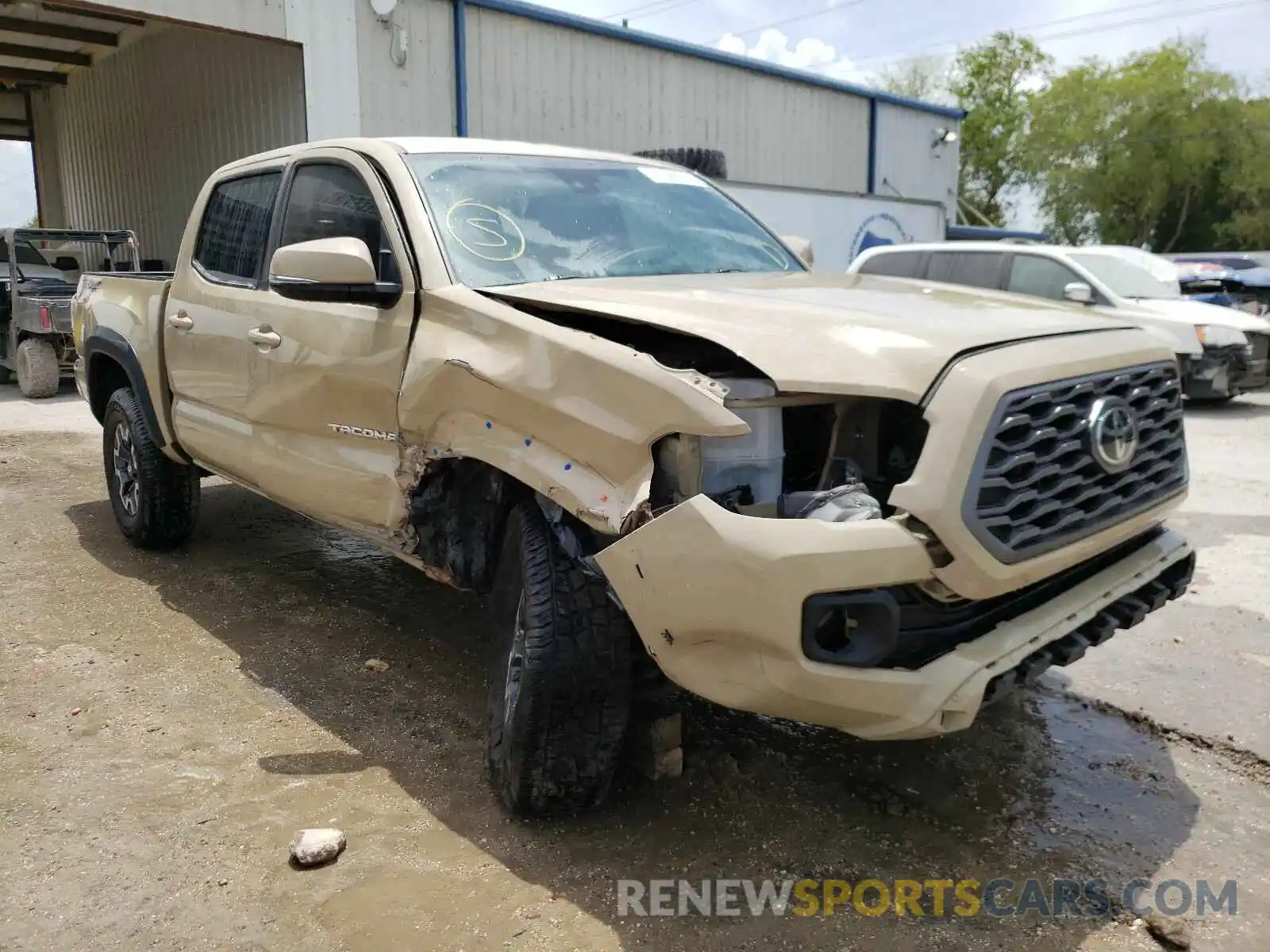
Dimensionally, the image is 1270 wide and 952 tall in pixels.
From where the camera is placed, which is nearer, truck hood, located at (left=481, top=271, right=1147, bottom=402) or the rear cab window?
truck hood, located at (left=481, top=271, right=1147, bottom=402)

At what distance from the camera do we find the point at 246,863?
2.80 m

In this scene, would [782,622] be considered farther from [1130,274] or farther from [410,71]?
[410,71]

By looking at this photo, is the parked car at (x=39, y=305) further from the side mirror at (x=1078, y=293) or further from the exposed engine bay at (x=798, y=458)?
the exposed engine bay at (x=798, y=458)

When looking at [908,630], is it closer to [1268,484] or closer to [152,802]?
[152,802]

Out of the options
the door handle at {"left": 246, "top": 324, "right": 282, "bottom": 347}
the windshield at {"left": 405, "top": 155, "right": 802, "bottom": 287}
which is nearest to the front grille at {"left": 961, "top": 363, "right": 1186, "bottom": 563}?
the windshield at {"left": 405, "top": 155, "right": 802, "bottom": 287}

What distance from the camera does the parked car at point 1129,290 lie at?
10297mm

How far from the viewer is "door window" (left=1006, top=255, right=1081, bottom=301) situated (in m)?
10.4

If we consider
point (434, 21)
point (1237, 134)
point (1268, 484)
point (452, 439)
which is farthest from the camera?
point (1237, 134)

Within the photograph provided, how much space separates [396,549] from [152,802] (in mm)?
1048

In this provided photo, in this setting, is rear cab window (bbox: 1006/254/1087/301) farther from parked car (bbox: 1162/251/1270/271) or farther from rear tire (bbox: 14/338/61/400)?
parked car (bbox: 1162/251/1270/271)

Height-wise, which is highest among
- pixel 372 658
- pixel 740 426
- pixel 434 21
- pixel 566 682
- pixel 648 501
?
pixel 434 21

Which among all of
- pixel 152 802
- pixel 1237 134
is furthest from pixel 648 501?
pixel 1237 134

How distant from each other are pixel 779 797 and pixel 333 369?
201 cm

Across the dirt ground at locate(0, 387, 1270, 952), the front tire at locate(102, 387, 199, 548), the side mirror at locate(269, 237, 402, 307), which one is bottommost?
the dirt ground at locate(0, 387, 1270, 952)
